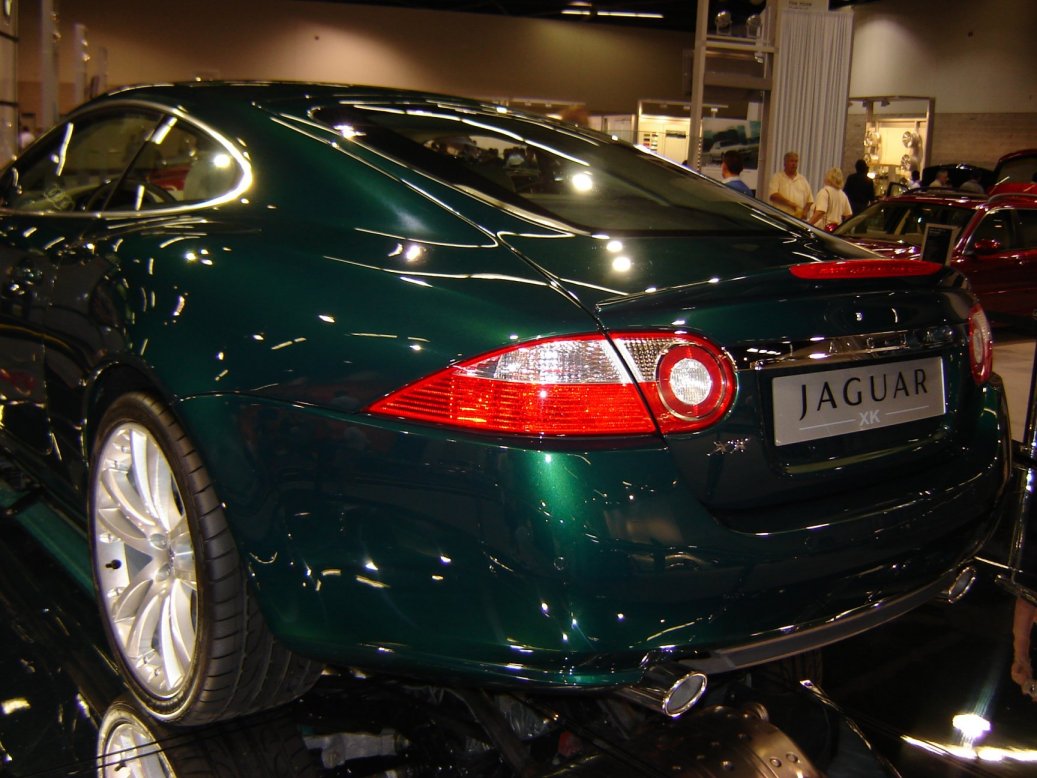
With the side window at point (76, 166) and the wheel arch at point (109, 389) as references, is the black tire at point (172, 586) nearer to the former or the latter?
the wheel arch at point (109, 389)

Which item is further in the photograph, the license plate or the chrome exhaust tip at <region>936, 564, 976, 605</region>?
the chrome exhaust tip at <region>936, 564, 976, 605</region>

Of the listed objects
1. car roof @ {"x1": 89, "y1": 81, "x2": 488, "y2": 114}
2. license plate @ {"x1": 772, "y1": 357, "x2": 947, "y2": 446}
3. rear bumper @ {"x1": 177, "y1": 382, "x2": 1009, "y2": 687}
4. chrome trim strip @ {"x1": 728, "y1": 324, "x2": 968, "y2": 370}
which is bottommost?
rear bumper @ {"x1": 177, "y1": 382, "x2": 1009, "y2": 687}

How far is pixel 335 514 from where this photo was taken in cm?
154

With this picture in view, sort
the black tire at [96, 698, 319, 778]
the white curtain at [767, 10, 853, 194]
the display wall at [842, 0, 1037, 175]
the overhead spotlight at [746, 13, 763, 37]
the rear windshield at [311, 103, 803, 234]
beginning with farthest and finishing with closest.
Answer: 1. the display wall at [842, 0, 1037, 175]
2. the white curtain at [767, 10, 853, 194]
3. the overhead spotlight at [746, 13, 763, 37]
4. the rear windshield at [311, 103, 803, 234]
5. the black tire at [96, 698, 319, 778]

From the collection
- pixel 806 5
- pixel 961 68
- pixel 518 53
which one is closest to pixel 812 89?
pixel 806 5

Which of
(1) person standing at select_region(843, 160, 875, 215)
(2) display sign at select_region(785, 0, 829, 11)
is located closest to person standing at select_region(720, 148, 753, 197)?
(2) display sign at select_region(785, 0, 829, 11)

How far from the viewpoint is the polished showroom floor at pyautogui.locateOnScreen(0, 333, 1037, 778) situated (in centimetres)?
179

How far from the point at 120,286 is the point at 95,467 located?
14.8 inches

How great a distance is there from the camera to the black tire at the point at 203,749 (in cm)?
177

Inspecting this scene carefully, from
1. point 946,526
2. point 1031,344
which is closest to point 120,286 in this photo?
point 946,526

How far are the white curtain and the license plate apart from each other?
7.55 metres

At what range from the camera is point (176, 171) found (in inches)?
91.9

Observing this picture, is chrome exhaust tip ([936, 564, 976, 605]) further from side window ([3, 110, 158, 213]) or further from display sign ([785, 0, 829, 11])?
display sign ([785, 0, 829, 11])

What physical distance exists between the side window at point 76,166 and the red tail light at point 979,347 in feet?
6.13
